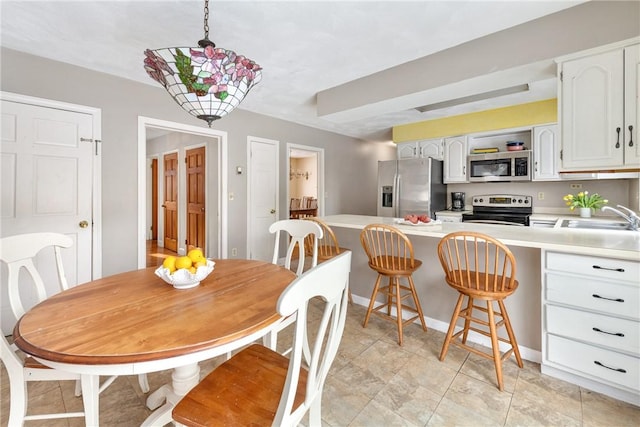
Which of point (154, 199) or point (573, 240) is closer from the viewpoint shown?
point (573, 240)

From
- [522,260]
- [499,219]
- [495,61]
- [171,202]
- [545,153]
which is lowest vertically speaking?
[522,260]

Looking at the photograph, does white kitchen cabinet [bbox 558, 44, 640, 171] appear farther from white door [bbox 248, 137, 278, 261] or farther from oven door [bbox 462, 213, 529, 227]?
white door [bbox 248, 137, 278, 261]

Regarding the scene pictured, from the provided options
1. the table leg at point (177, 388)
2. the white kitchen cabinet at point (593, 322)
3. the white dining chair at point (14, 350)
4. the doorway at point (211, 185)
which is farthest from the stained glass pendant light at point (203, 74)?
the white kitchen cabinet at point (593, 322)

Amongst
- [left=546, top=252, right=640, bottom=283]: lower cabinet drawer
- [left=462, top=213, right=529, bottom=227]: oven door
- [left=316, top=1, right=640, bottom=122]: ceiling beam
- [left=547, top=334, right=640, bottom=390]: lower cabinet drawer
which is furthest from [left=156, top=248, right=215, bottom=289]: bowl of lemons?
[left=462, top=213, right=529, bottom=227]: oven door

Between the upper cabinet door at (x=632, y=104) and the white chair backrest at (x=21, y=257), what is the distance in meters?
3.49

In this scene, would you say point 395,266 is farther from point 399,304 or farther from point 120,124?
point 120,124

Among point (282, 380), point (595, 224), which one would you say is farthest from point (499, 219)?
point (282, 380)

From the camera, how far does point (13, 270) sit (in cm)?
138

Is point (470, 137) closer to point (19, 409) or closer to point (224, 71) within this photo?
point (224, 71)

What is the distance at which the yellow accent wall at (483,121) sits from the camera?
12.1ft

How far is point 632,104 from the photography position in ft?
5.98

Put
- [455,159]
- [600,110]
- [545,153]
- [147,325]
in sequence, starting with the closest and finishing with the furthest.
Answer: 1. [147,325]
2. [600,110]
3. [545,153]
4. [455,159]

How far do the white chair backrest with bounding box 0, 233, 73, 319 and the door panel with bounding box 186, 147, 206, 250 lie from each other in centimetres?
290

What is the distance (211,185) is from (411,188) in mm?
3102
